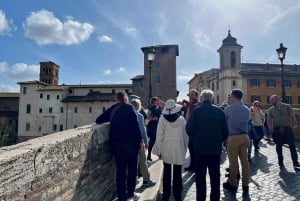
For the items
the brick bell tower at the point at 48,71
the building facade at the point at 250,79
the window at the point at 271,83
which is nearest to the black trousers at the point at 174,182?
the building facade at the point at 250,79

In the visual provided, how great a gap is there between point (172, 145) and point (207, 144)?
68cm

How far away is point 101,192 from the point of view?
415 cm

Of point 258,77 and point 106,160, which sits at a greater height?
point 258,77

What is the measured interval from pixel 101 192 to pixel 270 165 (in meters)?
5.62

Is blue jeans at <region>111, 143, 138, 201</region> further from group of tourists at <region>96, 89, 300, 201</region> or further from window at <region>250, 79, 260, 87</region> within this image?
window at <region>250, 79, 260, 87</region>

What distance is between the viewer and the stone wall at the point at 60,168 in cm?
215

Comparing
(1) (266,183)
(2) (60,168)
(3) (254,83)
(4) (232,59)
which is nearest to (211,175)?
(1) (266,183)

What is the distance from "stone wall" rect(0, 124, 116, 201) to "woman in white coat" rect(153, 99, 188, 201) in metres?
1.03

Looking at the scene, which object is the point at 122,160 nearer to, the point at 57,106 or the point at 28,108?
the point at 57,106

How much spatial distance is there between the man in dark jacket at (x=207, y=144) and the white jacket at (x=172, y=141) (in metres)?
0.30

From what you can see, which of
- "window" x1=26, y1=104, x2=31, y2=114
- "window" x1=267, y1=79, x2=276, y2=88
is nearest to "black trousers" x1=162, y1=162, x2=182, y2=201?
"window" x1=267, y1=79, x2=276, y2=88

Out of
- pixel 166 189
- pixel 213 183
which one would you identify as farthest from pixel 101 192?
pixel 213 183

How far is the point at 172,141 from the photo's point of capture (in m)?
4.73

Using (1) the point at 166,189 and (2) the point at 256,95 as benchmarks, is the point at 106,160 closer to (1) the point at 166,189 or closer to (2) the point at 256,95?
(1) the point at 166,189
